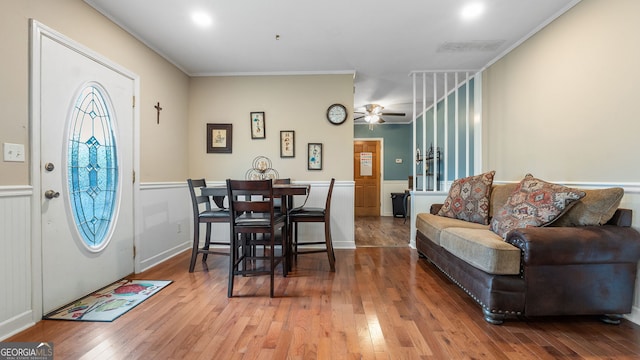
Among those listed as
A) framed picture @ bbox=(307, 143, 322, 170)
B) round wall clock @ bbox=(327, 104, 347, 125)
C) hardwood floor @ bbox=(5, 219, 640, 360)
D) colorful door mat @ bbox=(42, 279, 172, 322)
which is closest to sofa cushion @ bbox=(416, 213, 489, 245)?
hardwood floor @ bbox=(5, 219, 640, 360)

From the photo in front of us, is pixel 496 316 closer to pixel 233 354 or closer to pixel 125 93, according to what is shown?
pixel 233 354

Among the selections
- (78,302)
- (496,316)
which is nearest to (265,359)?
(496,316)

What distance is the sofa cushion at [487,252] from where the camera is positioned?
180cm

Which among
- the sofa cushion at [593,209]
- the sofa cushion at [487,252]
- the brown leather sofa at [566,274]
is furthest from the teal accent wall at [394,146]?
the brown leather sofa at [566,274]

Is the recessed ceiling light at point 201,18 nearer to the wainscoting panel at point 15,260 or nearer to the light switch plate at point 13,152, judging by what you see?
the light switch plate at point 13,152

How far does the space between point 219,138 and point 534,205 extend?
11.6 ft

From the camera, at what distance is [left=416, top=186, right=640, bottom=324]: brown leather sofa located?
1.77 m

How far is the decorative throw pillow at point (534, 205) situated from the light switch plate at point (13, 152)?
3.29 meters

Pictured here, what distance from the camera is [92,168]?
2.35 m

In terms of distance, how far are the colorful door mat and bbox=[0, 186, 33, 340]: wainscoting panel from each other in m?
0.21

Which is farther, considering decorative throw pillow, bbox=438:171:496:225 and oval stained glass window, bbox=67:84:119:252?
decorative throw pillow, bbox=438:171:496:225

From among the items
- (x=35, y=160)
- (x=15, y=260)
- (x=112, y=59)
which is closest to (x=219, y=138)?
(x=112, y=59)

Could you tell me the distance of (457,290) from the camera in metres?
2.40

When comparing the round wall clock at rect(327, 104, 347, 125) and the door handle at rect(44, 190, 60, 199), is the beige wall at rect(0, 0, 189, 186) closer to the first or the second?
the door handle at rect(44, 190, 60, 199)
